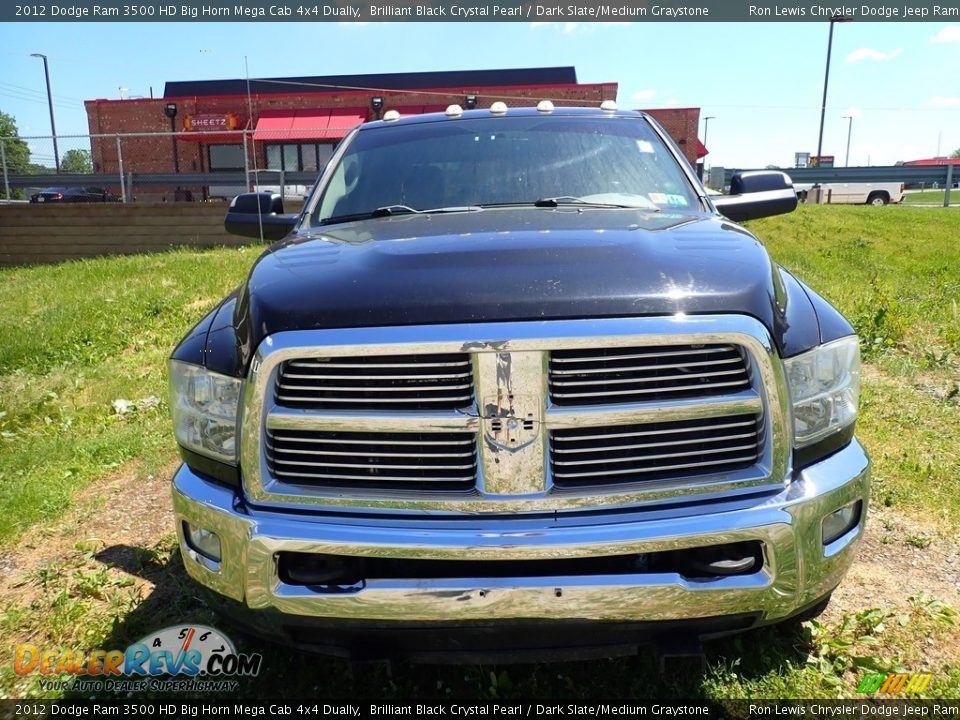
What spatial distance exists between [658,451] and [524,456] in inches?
14.3

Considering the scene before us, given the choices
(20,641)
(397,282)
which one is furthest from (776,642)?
(20,641)

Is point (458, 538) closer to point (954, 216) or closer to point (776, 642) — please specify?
point (776, 642)

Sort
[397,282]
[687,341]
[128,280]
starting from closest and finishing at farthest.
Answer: [687,341] → [397,282] → [128,280]

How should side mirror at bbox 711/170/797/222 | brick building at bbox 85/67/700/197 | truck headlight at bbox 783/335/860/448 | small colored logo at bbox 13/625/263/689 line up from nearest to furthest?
truck headlight at bbox 783/335/860/448
small colored logo at bbox 13/625/263/689
side mirror at bbox 711/170/797/222
brick building at bbox 85/67/700/197

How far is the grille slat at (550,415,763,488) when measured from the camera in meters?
1.90

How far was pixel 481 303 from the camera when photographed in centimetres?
183

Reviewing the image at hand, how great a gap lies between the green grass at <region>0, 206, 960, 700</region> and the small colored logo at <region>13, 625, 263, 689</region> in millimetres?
60

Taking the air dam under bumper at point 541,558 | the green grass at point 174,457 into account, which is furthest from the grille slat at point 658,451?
the green grass at point 174,457

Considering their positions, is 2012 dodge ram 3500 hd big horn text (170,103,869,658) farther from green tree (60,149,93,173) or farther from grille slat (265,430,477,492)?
green tree (60,149,93,173)

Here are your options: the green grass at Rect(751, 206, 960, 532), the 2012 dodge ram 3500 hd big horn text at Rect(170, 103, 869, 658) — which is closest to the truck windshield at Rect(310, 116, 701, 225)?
the 2012 dodge ram 3500 hd big horn text at Rect(170, 103, 869, 658)

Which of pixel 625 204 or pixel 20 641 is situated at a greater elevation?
pixel 625 204

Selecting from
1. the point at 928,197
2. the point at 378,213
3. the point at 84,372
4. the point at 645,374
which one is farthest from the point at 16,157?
the point at 928,197

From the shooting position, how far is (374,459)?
1.96 m

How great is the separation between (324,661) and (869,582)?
84.5 inches
